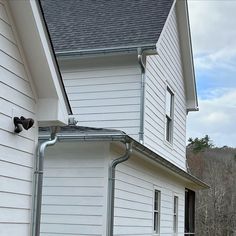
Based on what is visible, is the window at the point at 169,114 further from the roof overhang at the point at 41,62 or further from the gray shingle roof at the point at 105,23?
the roof overhang at the point at 41,62

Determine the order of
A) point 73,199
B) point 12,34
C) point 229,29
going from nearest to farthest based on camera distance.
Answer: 1. point 12,34
2. point 73,199
3. point 229,29

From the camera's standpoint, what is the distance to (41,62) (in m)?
5.95

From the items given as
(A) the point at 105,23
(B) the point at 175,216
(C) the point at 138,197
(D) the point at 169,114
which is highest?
(A) the point at 105,23

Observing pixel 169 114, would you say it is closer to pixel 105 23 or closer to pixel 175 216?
pixel 175 216

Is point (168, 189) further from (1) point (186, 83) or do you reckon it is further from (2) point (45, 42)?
(2) point (45, 42)

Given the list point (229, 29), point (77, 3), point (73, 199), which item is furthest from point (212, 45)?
point (73, 199)

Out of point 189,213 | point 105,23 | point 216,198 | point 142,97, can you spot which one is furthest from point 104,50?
point 216,198

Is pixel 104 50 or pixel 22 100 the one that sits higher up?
pixel 104 50

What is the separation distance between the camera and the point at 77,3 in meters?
13.4

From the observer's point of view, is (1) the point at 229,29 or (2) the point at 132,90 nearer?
(2) the point at 132,90

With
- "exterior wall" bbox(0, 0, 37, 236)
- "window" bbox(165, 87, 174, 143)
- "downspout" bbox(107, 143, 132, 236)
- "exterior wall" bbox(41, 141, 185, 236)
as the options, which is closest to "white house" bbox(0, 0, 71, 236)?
"exterior wall" bbox(0, 0, 37, 236)

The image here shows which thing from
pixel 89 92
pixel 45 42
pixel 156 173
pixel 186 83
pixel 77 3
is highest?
pixel 77 3

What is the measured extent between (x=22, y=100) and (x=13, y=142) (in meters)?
0.52

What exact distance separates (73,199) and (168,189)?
15.7ft
